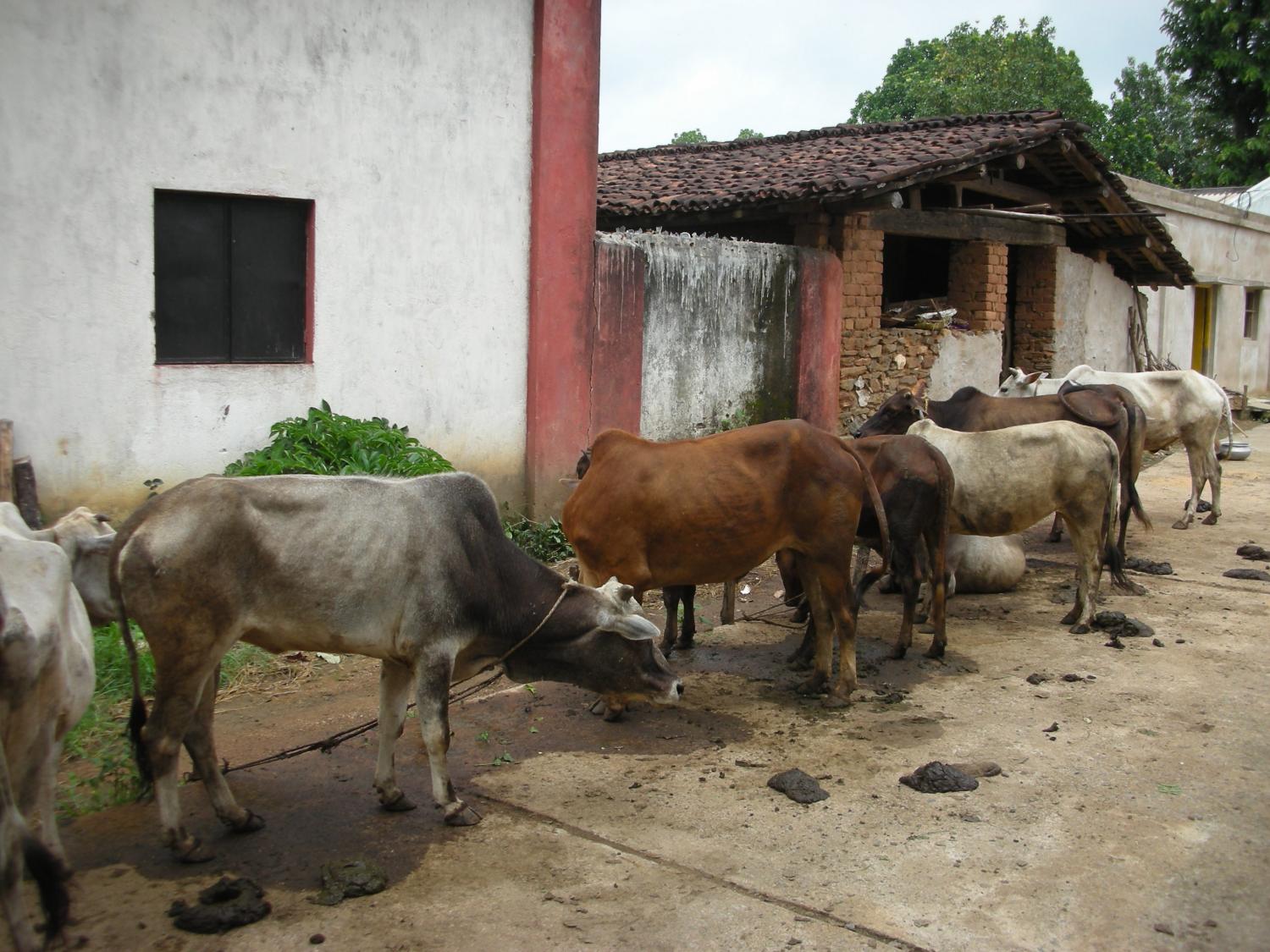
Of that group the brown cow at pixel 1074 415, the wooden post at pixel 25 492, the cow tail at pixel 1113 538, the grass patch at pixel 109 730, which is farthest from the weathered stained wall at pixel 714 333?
the wooden post at pixel 25 492

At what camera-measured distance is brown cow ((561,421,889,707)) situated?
687 centimetres

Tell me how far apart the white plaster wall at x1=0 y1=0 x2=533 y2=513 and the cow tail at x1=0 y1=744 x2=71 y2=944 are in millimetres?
4401

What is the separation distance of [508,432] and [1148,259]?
41.2ft

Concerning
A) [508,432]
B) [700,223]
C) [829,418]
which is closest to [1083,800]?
[508,432]

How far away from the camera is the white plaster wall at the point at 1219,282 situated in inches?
850

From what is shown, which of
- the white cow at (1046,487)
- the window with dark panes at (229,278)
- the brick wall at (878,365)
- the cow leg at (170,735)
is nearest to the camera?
the cow leg at (170,735)

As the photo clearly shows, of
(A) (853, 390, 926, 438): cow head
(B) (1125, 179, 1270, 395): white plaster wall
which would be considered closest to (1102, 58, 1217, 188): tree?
(B) (1125, 179, 1270, 395): white plaster wall

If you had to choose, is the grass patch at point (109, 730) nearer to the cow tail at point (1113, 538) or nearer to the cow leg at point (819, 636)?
the cow leg at point (819, 636)

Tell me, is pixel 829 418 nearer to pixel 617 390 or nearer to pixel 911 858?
pixel 617 390

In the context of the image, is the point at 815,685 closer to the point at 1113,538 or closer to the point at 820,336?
the point at 1113,538

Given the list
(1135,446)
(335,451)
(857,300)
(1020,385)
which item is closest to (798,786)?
(335,451)

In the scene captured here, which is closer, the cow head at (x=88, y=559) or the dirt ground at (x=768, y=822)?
the dirt ground at (x=768, y=822)

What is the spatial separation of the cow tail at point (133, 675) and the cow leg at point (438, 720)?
108 centimetres

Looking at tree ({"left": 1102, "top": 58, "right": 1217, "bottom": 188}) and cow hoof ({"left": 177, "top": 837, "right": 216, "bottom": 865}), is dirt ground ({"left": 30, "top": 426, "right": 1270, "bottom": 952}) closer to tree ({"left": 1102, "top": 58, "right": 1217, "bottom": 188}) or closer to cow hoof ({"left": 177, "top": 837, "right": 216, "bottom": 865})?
cow hoof ({"left": 177, "top": 837, "right": 216, "bottom": 865})
